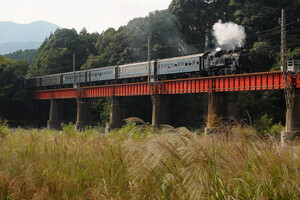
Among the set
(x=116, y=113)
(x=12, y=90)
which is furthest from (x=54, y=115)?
(x=116, y=113)

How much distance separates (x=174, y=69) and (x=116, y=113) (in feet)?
43.6

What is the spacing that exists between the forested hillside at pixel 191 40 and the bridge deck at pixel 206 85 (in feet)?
29.5

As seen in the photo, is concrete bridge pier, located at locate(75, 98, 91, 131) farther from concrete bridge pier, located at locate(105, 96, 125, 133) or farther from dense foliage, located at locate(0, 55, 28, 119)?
dense foliage, located at locate(0, 55, 28, 119)

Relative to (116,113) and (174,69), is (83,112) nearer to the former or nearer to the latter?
(116,113)

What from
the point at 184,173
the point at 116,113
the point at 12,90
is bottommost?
the point at 116,113

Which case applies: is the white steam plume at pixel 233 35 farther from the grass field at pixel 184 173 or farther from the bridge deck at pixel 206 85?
the grass field at pixel 184 173

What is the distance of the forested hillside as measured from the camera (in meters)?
50.3

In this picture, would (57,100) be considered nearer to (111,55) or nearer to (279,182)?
(111,55)

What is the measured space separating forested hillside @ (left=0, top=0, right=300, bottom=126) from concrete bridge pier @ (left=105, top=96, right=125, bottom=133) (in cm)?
763

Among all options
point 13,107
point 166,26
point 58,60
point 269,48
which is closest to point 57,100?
point 13,107

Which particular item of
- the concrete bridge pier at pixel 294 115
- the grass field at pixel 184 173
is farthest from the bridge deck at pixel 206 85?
the grass field at pixel 184 173

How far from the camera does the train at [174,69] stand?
35.8 m

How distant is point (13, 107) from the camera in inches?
2680

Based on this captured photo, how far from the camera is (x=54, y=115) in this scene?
6269 centimetres
